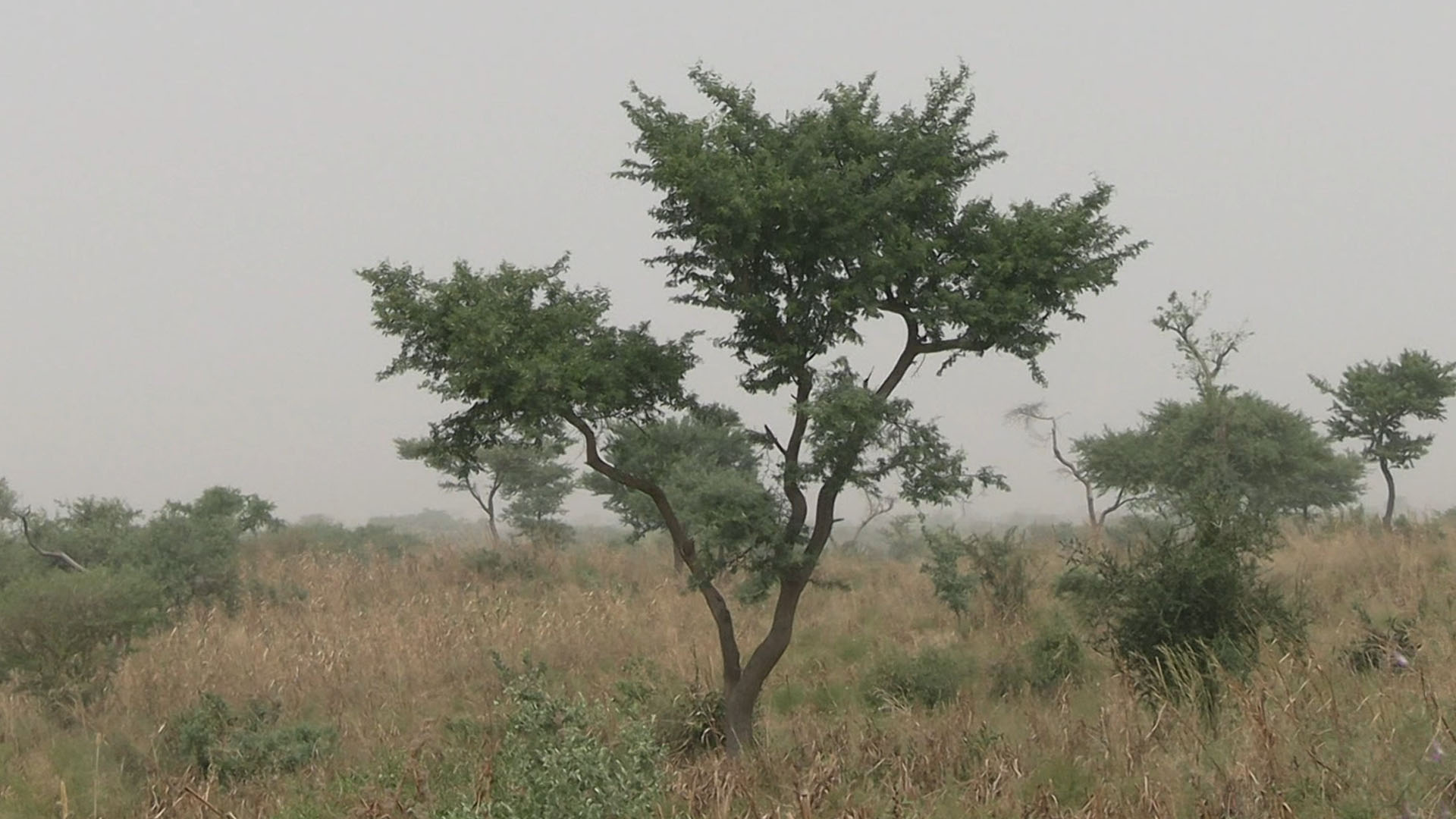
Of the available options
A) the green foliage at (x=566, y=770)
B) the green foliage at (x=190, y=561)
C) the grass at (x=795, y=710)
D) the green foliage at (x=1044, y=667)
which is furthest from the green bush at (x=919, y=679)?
the green foliage at (x=190, y=561)

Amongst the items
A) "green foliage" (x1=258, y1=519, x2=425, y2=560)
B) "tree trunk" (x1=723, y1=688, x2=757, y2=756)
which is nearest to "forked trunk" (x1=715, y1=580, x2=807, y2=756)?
"tree trunk" (x1=723, y1=688, x2=757, y2=756)

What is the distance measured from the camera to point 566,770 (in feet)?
20.7

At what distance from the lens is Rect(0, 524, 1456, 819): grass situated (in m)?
6.30

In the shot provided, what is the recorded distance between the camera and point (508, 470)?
107ft

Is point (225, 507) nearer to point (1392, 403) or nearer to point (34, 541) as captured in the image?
point (34, 541)

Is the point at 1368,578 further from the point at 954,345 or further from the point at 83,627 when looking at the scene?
the point at 83,627

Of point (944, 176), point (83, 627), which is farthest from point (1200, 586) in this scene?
point (83, 627)

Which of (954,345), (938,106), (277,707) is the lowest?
(277,707)

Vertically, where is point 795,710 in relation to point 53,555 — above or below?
below

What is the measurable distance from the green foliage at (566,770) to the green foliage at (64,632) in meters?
7.10

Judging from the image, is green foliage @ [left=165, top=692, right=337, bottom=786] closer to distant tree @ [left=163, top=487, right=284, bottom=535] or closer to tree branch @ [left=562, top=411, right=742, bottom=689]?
tree branch @ [left=562, top=411, right=742, bottom=689]

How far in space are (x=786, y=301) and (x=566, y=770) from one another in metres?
5.13

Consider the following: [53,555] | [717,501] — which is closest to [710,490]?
[717,501]

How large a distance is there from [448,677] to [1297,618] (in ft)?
34.3
